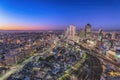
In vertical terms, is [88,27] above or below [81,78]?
above

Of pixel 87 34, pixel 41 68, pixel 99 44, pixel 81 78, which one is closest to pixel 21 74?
pixel 41 68

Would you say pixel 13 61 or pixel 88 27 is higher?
pixel 88 27

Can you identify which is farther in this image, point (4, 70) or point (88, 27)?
point (88, 27)

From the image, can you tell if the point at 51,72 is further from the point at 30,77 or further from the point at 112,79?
the point at 112,79

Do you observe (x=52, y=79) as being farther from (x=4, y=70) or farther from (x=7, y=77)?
(x=4, y=70)

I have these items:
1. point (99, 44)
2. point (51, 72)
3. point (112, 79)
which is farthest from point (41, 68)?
point (99, 44)

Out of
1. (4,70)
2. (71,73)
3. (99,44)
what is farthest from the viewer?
(99,44)

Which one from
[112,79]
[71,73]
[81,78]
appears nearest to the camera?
[112,79]

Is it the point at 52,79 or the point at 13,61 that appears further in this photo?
the point at 13,61

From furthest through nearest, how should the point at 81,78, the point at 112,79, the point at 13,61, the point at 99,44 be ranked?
the point at 99,44, the point at 13,61, the point at 81,78, the point at 112,79
